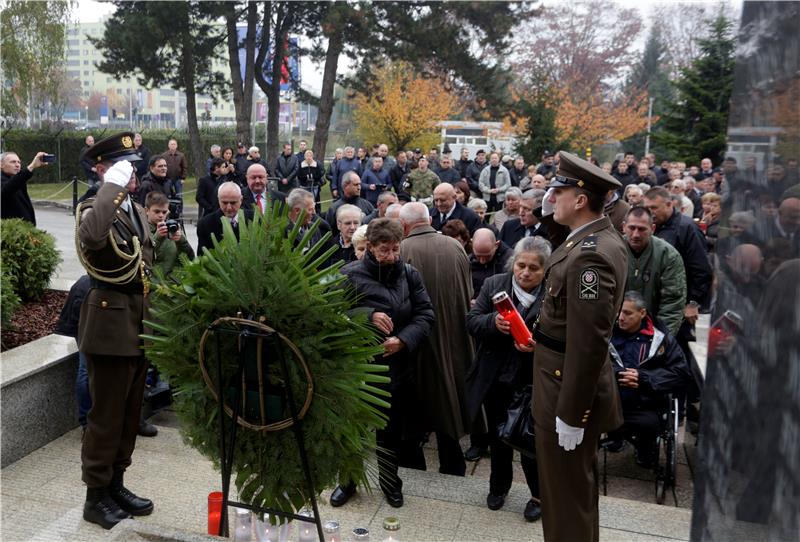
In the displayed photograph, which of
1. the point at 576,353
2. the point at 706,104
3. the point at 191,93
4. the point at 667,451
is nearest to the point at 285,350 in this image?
the point at 576,353

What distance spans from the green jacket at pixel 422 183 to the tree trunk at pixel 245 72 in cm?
1287

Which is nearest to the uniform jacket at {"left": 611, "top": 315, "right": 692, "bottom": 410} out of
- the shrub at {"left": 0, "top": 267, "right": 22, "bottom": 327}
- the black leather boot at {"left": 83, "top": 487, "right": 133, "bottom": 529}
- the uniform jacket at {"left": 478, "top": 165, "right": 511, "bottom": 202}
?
the black leather boot at {"left": 83, "top": 487, "right": 133, "bottom": 529}

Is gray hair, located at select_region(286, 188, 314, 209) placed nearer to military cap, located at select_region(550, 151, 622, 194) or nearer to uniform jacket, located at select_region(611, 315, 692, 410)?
uniform jacket, located at select_region(611, 315, 692, 410)

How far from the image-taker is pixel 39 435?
541 centimetres

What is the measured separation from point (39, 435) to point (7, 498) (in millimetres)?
832

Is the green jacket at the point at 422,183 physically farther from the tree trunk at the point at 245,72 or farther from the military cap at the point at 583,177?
the tree trunk at the point at 245,72

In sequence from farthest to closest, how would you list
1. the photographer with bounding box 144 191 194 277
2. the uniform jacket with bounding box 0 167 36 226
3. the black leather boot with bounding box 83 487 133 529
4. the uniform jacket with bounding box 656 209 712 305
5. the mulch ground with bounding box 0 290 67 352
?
1. the uniform jacket with bounding box 0 167 36 226
2. the uniform jacket with bounding box 656 209 712 305
3. the mulch ground with bounding box 0 290 67 352
4. the photographer with bounding box 144 191 194 277
5. the black leather boot with bounding box 83 487 133 529

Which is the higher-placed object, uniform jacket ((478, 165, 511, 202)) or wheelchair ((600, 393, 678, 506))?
uniform jacket ((478, 165, 511, 202))

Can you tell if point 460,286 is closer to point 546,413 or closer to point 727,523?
point 546,413

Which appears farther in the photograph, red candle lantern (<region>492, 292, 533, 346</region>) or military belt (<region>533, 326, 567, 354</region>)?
red candle lantern (<region>492, 292, 533, 346</region>)

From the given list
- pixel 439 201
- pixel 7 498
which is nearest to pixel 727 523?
pixel 7 498

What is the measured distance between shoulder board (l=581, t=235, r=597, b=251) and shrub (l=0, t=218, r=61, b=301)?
5.26 meters

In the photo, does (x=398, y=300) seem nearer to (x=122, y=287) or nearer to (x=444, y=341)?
(x=444, y=341)

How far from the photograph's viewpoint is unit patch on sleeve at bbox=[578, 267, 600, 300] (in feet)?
11.0
